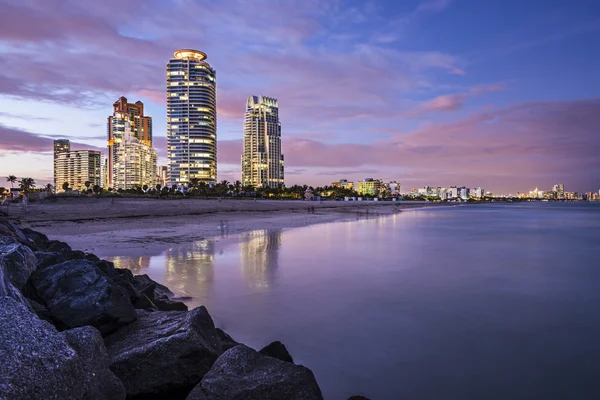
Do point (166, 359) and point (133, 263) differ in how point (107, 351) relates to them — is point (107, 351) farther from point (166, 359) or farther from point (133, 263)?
point (133, 263)

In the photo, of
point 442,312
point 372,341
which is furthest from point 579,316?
point 372,341

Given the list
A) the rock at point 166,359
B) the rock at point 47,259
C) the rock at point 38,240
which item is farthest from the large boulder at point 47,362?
the rock at point 38,240

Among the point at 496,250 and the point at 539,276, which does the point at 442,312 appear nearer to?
the point at 539,276

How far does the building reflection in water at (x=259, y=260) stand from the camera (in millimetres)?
11398

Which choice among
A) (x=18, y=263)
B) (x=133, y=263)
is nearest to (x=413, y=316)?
(x=18, y=263)

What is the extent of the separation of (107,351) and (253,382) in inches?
83.9

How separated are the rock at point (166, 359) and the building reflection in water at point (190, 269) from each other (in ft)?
16.6

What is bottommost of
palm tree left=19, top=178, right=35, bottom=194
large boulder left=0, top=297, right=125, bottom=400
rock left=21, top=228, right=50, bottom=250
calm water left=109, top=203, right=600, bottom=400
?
calm water left=109, top=203, right=600, bottom=400

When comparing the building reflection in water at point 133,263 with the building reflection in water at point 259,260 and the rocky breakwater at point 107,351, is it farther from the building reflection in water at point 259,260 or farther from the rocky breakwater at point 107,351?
the rocky breakwater at point 107,351

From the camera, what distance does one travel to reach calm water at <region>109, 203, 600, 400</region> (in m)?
5.47

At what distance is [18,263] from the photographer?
5.69 meters

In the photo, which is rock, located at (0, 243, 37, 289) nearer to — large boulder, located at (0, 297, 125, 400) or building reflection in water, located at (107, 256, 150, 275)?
large boulder, located at (0, 297, 125, 400)

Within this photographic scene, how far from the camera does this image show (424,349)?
6.43m

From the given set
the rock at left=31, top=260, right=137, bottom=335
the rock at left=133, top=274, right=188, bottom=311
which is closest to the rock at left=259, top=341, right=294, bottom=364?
the rock at left=31, top=260, right=137, bottom=335
